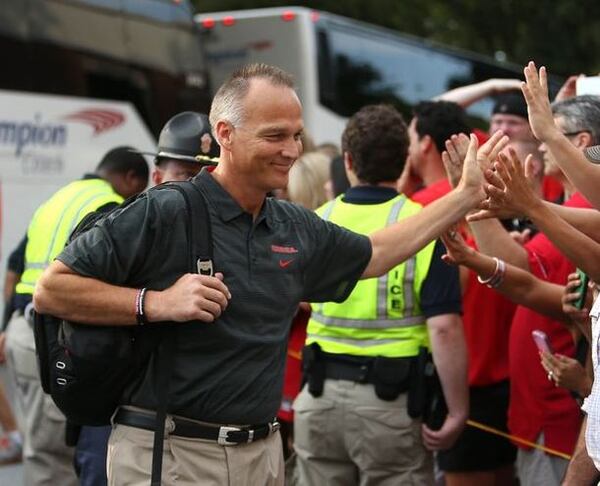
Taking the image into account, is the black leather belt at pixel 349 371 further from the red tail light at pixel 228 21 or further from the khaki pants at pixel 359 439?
the red tail light at pixel 228 21

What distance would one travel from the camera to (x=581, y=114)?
484 cm

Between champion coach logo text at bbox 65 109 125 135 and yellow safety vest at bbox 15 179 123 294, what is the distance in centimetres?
455

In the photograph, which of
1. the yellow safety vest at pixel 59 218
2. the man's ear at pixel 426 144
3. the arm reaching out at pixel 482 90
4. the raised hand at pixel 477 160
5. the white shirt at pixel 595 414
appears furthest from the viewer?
the arm reaching out at pixel 482 90

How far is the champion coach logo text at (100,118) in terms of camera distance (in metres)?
11.0

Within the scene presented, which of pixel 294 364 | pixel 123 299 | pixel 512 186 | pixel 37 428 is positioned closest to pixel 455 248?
pixel 512 186

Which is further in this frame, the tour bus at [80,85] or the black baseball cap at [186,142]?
the tour bus at [80,85]

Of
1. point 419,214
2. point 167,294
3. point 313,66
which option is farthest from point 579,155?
point 313,66

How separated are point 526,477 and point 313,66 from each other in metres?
10.2

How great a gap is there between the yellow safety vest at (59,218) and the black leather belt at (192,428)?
2.29m

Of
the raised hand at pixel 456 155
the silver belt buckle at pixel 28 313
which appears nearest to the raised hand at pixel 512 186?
the raised hand at pixel 456 155

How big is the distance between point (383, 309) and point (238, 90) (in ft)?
5.34

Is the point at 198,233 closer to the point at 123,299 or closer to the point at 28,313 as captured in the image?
the point at 123,299

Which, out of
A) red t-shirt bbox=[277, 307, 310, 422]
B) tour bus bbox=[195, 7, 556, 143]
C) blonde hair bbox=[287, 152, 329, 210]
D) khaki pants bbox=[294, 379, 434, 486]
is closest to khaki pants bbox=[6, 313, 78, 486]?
red t-shirt bbox=[277, 307, 310, 422]

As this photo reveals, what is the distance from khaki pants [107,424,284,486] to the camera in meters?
3.81
